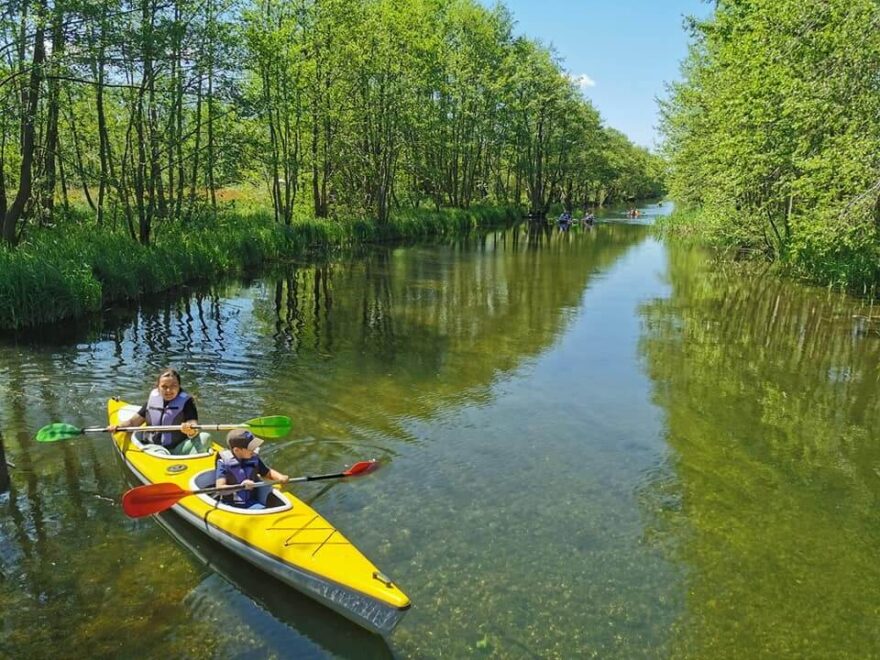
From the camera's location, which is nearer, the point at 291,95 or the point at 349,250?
the point at 291,95

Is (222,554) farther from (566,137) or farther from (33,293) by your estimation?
(566,137)

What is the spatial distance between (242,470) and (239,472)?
0.03 metres

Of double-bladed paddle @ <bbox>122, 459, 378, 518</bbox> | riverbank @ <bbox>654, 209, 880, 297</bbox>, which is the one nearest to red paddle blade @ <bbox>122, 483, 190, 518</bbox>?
double-bladed paddle @ <bbox>122, 459, 378, 518</bbox>

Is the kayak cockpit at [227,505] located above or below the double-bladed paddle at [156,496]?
below

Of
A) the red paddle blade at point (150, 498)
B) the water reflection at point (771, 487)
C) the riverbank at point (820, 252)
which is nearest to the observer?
the water reflection at point (771, 487)

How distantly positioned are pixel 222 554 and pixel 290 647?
4.77 feet

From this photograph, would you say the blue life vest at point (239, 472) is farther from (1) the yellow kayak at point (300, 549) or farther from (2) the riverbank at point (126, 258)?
(2) the riverbank at point (126, 258)

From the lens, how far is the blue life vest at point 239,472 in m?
6.23

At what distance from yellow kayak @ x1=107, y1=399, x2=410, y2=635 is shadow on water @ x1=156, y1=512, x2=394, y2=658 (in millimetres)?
134

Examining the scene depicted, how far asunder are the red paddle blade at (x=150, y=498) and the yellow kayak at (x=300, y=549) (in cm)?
31

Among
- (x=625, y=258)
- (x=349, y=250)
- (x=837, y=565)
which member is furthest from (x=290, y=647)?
(x=625, y=258)

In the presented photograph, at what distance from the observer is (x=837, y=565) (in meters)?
6.16

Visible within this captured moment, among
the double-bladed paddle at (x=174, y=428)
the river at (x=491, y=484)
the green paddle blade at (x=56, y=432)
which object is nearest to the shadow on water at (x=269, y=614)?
the river at (x=491, y=484)

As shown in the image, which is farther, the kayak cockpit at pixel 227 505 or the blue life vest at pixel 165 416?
the blue life vest at pixel 165 416
